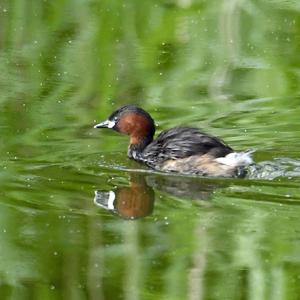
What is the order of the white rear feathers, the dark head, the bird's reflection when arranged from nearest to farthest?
the bird's reflection, the white rear feathers, the dark head

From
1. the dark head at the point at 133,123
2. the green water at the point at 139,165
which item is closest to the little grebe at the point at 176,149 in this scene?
the dark head at the point at 133,123

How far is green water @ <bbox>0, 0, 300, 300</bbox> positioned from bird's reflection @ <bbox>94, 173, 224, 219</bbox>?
1 centimetres

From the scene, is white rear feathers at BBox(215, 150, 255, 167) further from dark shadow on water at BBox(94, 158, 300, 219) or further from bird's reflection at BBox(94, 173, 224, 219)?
bird's reflection at BBox(94, 173, 224, 219)

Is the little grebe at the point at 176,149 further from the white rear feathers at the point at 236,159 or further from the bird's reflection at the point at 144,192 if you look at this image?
the bird's reflection at the point at 144,192

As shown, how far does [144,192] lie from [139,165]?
0.83 meters

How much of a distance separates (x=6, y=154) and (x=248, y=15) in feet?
15.0

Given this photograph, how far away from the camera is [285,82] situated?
9977mm

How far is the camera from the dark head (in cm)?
852

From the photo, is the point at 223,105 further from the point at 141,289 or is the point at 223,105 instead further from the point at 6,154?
the point at 141,289

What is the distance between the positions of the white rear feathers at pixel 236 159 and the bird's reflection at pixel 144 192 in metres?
0.20

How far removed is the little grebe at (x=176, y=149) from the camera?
766 cm

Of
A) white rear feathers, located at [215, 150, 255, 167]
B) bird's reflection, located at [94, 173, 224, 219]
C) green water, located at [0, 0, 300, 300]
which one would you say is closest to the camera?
green water, located at [0, 0, 300, 300]

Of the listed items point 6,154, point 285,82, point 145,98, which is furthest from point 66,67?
point 6,154

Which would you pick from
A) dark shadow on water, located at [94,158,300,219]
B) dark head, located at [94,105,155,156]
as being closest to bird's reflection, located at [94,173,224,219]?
dark shadow on water, located at [94,158,300,219]
